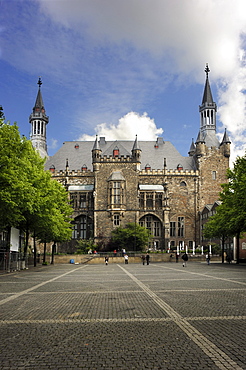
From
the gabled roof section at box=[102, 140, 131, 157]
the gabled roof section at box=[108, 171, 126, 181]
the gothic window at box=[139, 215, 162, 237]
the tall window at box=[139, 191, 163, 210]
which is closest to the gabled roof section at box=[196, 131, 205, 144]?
the tall window at box=[139, 191, 163, 210]

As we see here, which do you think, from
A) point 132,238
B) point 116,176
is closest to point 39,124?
point 116,176

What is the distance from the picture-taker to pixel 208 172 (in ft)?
268

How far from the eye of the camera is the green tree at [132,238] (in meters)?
70.8

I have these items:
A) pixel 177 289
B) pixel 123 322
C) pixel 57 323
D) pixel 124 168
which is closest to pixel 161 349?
pixel 123 322

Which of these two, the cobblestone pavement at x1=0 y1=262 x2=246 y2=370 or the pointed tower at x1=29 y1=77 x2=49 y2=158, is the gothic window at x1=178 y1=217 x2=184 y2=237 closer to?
the pointed tower at x1=29 y1=77 x2=49 y2=158

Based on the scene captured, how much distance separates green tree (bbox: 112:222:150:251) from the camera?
70750 mm

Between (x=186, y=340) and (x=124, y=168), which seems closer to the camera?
(x=186, y=340)

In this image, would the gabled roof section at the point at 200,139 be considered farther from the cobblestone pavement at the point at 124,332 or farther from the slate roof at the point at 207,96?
the cobblestone pavement at the point at 124,332

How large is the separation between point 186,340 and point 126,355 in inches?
61.9

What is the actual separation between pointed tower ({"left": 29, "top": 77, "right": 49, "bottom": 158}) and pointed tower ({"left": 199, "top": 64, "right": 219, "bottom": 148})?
116 ft

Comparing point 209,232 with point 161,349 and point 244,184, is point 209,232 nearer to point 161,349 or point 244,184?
point 244,184

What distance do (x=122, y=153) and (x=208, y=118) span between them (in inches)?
890

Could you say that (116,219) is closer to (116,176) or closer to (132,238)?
(132,238)

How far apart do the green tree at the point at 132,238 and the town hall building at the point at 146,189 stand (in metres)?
3.35
